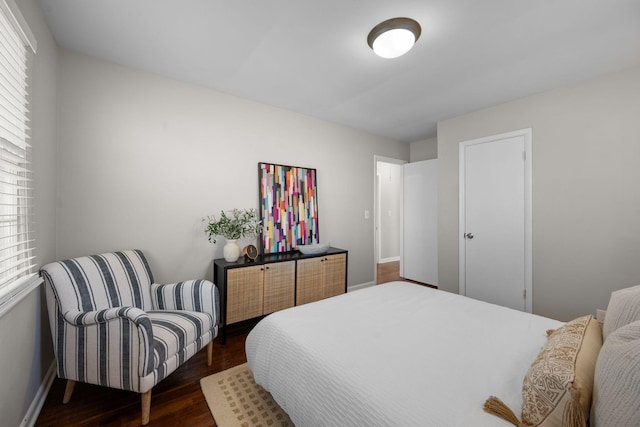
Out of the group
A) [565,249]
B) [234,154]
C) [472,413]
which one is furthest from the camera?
[234,154]

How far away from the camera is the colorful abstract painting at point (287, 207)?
3105mm

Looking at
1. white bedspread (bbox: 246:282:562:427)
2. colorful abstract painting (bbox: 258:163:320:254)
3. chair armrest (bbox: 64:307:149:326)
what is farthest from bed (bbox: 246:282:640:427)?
colorful abstract painting (bbox: 258:163:320:254)

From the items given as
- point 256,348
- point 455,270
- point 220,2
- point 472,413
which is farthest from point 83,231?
point 455,270

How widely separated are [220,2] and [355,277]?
354cm

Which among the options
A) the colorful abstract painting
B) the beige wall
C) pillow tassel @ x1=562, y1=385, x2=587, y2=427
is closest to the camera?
pillow tassel @ x1=562, y1=385, x2=587, y2=427

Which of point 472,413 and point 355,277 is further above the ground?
point 472,413

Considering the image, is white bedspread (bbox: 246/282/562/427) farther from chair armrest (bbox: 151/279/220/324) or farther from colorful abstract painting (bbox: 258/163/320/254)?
colorful abstract painting (bbox: 258/163/320/254)

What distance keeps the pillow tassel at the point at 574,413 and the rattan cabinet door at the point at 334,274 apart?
2.51m

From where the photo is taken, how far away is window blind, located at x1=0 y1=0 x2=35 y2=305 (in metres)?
1.23

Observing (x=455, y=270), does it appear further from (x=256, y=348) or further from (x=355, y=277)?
(x=256, y=348)

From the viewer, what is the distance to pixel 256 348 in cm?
159

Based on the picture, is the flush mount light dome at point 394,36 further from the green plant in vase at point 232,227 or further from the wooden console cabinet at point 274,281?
the wooden console cabinet at point 274,281

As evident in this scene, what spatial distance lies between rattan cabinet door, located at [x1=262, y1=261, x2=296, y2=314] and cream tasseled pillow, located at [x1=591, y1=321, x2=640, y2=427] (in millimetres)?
2380

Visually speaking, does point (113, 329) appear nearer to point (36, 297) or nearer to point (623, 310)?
point (36, 297)
